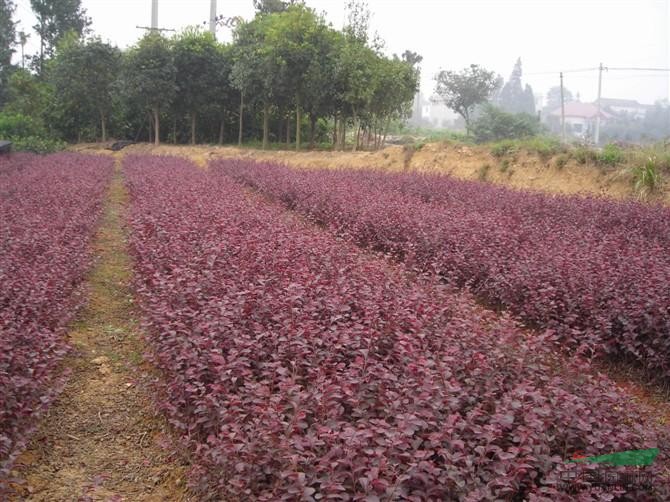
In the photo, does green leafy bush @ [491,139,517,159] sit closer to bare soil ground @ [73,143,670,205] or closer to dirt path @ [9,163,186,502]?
bare soil ground @ [73,143,670,205]

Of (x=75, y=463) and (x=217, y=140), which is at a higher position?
(x=217, y=140)

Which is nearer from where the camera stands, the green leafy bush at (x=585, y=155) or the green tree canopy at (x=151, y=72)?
the green leafy bush at (x=585, y=155)

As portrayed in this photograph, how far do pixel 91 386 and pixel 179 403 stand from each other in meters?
1.36

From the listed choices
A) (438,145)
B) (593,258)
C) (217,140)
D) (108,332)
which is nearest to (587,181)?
(438,145)

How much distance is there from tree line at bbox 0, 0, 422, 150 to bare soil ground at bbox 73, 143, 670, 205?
10.4 feet

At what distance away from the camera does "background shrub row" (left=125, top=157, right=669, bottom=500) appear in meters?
2.71

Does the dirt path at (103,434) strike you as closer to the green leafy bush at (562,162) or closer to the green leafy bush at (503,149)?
the green leafy bush at (562,162)

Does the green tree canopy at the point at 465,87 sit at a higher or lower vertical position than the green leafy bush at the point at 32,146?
higher

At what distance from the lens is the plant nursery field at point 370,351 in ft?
9.11

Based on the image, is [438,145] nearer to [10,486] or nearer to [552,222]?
[552,222]

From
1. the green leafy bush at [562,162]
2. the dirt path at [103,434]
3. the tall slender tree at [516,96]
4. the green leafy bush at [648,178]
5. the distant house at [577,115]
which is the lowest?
the dirt path at [103,434]

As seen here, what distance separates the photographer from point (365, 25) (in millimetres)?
36000

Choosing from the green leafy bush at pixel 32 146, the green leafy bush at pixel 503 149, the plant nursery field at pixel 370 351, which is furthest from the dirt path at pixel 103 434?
the green leafy bush at pixel 32 146
